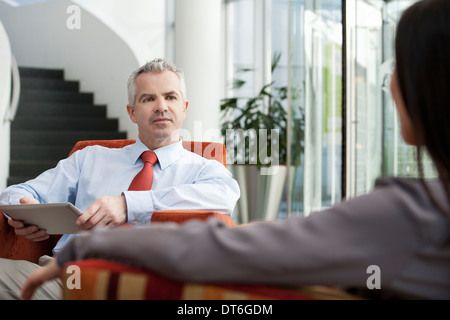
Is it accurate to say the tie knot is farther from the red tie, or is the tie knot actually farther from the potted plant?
the potted plant

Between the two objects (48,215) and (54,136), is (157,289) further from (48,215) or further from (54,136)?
(54,136)

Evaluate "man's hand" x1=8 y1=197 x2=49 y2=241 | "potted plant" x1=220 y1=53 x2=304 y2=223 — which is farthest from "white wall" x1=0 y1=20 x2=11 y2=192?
"man's hand" x1=8 y1=197 x2=49 y2=241

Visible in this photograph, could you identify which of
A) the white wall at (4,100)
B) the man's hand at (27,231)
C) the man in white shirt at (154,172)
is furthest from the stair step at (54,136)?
the man's hand at (27,231)

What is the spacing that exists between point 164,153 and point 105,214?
55 cm

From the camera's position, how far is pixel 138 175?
82.7 inches

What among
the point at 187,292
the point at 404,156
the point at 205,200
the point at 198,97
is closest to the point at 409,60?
the point at 187,292

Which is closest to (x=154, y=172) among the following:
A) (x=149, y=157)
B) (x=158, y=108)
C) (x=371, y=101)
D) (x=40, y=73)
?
(x=149, y=157)

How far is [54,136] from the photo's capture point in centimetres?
617

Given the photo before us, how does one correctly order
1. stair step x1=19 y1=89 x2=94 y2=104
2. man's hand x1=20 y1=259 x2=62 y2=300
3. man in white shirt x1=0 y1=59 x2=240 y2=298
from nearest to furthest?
man's hand x1=20 y1=259 x2=62 y2=300
man in white shirt x1=0 y1=59 x2=240 y2=298
stair step x1=19 y1=89 x2=94 y2=104

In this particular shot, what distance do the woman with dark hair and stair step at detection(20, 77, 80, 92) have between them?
6.50 m

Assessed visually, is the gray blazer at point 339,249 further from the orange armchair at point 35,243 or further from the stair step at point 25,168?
the stair step at point 25,168

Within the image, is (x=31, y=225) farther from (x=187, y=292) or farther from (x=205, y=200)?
(x=187, y=292)

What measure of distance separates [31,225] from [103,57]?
5.16m

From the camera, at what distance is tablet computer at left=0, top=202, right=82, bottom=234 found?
150 cm
